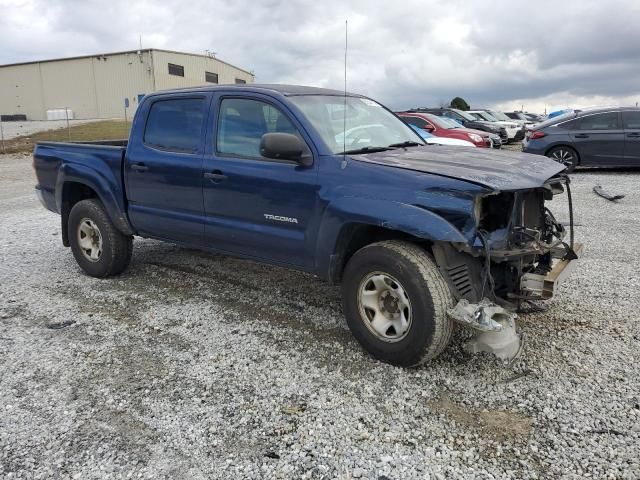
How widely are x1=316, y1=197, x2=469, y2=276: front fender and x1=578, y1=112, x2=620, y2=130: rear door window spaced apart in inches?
446

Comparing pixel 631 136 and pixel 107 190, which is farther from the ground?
pixel 631 136

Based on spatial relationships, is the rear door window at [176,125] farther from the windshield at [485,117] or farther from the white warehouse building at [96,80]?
the white warehouse building at [96,80]

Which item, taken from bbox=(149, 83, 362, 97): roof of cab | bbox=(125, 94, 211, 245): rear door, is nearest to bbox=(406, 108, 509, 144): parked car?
bbox=(149, 83, 362, 97): roof of cab

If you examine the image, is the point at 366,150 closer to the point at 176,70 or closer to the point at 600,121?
the point at 600,121

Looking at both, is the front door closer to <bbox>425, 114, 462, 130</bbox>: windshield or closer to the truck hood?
the truck hood

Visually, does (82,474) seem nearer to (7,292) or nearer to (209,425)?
(209,425)

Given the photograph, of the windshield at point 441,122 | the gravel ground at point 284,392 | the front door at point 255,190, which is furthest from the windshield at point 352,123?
the windshield at point 441,122

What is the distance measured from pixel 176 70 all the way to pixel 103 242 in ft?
152

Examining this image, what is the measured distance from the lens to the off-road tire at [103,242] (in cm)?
533

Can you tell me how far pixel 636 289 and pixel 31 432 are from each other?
5033 mm

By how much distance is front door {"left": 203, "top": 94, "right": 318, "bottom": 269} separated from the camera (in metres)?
3.88

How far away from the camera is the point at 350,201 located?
3.54 metres

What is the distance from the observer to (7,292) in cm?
522

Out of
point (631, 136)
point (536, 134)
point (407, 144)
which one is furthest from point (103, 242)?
point (631, 136)
